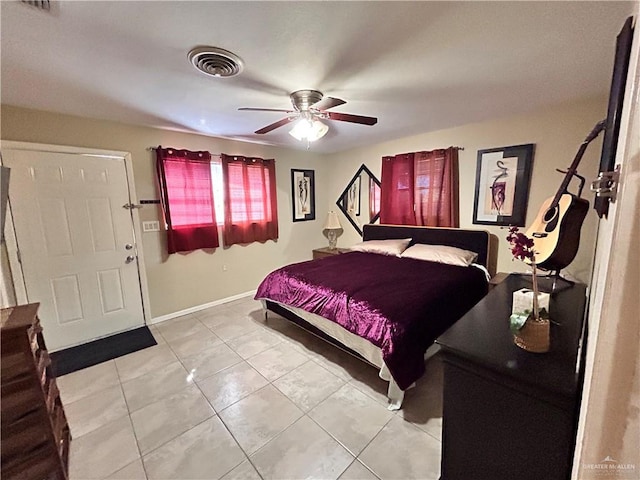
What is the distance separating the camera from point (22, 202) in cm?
244

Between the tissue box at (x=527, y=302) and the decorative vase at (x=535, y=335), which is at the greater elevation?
the tissue box at (x=527, y=302)

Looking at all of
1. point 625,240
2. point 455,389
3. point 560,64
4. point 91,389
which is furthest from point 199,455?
point 560,64

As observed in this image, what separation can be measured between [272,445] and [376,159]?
3916 millimetres

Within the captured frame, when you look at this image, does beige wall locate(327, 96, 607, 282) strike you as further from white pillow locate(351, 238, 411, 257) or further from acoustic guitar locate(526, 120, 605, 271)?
acoustic guitar locate(526, 120, 605, 271)

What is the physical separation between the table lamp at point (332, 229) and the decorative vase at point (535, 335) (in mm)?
3869

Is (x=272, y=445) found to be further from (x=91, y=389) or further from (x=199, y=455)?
(x=91, y=389)

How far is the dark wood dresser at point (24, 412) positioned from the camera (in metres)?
1.19

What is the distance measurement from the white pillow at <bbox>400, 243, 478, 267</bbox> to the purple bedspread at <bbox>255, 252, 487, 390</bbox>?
108mm

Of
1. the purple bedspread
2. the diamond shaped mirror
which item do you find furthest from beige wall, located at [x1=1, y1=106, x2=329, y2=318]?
the purple bedspread

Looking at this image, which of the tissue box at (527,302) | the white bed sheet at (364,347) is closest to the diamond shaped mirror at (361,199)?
the white bed sheet at (364,347)

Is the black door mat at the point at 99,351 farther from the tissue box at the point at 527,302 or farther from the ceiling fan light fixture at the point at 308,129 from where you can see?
the tissue box at the point at 527,302

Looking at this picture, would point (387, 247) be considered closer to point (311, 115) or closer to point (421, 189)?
point (421, 189)

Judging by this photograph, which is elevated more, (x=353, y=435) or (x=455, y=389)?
(x=455, y=389)

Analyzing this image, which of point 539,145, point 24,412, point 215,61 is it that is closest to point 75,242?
point 24,412
